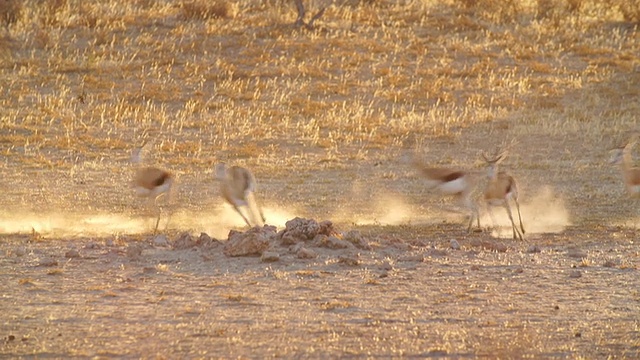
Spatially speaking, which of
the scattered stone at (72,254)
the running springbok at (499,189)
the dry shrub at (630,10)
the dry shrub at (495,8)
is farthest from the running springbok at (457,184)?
the dry shrub at (630,10)

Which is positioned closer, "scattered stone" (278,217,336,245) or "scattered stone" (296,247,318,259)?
"scattered stone" (296,247,318,259)

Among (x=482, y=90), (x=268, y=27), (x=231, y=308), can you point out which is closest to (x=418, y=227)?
(x=231, y=308)

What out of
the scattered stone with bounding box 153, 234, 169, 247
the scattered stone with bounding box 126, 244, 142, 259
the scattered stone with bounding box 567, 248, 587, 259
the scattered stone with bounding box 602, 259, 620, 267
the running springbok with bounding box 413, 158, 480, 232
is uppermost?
the scattered stone with bounding box 602, 259, 620, 267

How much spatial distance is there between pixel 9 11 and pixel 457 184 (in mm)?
15020

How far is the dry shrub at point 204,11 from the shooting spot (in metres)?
25.6

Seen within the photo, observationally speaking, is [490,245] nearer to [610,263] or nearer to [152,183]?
[610,263]

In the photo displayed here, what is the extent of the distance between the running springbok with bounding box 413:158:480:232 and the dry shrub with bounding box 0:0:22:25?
46.5 feet

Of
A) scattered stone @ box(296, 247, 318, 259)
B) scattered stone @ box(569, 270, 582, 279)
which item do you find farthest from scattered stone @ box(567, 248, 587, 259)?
scattered stone @ box(296, 247, 318, 259)

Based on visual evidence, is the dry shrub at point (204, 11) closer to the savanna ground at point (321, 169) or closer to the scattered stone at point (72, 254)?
the savanna ground at point (321, 169)

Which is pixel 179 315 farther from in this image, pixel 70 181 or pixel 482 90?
pixel 482 90

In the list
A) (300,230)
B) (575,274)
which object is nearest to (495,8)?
(300,230)

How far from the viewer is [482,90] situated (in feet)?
70.9

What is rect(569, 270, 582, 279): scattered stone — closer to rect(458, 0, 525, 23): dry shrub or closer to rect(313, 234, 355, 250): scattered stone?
rect(313, 234, 355, 250): scattered stone

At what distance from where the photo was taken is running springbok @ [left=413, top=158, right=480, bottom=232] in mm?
12820
